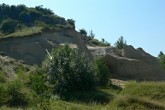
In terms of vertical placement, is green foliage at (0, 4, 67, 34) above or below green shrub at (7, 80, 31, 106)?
above

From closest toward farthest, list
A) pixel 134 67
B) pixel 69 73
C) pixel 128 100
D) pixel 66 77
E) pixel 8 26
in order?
1. pixel 128 100
2. pixel 66 77
3. pixel 69 73
4. pixel 134 67
5. pixel 8 26

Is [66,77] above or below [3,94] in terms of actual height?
above

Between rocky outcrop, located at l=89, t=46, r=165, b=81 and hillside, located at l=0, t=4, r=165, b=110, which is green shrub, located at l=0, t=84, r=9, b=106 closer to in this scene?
hillside, located at l=0, t=4, r=165, b=110

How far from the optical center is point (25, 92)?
23.2 m

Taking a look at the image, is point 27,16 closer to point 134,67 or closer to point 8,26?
point 8,26

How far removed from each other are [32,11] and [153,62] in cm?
2882

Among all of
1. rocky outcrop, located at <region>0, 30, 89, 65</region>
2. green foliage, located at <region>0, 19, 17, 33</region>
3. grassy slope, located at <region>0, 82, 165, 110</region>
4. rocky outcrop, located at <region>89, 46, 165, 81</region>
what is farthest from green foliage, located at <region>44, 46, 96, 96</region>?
green foliage, located at <region>0, 19, 17, 33</region>

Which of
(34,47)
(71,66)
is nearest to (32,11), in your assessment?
(34,47)

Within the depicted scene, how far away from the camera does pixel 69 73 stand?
28875 mm

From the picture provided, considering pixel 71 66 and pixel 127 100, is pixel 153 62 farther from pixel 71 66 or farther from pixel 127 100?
pixel 127 100

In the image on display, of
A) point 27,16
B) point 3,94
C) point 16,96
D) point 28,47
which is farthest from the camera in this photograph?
point 27,16

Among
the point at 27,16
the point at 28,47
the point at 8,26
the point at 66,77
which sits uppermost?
the point at 27,16

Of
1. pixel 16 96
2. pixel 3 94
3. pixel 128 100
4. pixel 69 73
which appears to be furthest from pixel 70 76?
pixel 128 100

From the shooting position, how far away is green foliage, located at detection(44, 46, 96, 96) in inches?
1115
